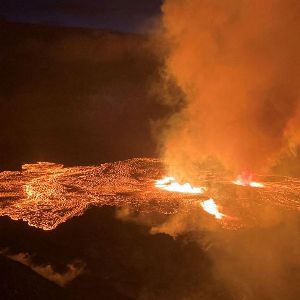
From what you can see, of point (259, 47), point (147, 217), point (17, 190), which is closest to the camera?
point (147, 217)

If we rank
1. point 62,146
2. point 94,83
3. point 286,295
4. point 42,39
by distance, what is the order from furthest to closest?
point 42,39 → point 94,83 → point 62,146 → point 286,295

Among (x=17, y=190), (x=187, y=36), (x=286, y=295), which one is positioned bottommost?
(x=286, y=295)

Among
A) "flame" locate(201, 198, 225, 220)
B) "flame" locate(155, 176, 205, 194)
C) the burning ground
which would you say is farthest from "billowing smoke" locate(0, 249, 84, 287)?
"flame" locate(155, 176, 205, 194)

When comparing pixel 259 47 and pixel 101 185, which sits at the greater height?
pixel 259 47

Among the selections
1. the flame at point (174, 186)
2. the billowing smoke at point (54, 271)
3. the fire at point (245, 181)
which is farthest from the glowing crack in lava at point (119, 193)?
the billowing smoke at point (54, 271)

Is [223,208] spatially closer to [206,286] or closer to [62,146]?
[206,286]

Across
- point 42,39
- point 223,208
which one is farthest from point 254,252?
point 42,39

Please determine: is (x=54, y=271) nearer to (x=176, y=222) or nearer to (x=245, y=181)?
(x=176, y=222)
